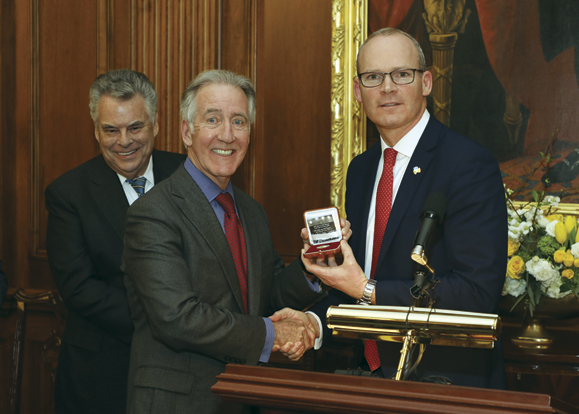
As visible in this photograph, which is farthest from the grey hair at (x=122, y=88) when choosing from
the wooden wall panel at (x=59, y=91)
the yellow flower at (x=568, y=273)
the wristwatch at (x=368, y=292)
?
the yellow flower at (x=568, y=273)

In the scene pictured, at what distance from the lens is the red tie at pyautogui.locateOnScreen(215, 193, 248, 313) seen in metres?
2.19

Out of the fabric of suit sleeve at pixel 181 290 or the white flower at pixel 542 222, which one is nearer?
the fabric of suit sleeve at pixel 181 290

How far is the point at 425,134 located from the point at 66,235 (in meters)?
1.67

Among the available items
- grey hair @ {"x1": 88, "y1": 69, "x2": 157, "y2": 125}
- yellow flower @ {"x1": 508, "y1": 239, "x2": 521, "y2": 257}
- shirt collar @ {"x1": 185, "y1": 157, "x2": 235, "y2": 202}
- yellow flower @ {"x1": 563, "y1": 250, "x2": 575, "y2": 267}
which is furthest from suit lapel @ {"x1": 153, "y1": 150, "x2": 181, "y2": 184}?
yellow flower @ {"x1": 563, "y1": 250, "x2": 575, "y2": 267}

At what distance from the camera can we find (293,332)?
7.29 feet

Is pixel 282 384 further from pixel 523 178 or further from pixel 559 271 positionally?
pixel 523 178

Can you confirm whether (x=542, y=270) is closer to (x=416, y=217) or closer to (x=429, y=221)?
(x=416, y=217)

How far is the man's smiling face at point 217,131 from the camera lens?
2248 mm

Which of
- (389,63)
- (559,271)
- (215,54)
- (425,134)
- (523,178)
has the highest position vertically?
(215,54)

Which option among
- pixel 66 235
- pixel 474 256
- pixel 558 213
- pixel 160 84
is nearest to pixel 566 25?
pixel 558 213

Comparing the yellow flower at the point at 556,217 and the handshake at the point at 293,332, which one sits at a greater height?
the yellow flower at the point at 556,217

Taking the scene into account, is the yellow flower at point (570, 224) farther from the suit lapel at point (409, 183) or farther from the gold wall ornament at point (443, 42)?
the suit lapel at point (409, 183)

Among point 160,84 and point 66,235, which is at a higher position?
point 160,84

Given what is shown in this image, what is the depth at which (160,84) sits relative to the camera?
3.91 m
